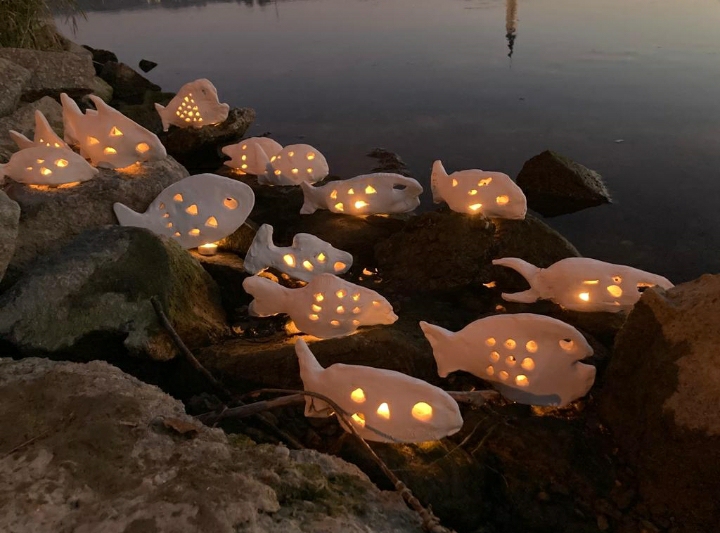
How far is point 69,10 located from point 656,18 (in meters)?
14.3

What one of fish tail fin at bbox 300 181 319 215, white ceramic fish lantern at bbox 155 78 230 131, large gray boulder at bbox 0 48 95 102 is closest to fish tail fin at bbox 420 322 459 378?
fish tail fin at bbox 300 181 319 215

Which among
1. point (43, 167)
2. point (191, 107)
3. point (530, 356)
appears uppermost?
point (43, 167)

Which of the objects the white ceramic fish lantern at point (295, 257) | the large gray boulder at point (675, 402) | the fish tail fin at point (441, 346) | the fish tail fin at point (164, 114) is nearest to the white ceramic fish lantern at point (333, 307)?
the fish tail fin at point (441, 346)

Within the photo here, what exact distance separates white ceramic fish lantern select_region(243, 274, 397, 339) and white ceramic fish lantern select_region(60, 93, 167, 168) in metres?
2.29

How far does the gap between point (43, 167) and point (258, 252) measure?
1779mm

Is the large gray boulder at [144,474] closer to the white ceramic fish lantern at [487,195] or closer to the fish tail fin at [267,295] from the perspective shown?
the fish tail fin at [267,295]

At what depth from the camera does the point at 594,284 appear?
331 centimetres

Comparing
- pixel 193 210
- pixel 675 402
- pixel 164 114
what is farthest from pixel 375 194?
pixel 164 114

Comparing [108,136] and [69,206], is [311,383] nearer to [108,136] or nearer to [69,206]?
[69,206]

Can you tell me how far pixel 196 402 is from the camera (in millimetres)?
2795

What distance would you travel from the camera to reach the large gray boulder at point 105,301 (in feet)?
9.50

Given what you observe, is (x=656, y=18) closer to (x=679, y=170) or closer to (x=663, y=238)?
(x=679, y=170)

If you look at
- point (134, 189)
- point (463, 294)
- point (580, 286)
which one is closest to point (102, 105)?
point (134, 189)

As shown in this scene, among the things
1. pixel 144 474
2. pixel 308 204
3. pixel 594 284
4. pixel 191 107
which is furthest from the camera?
pixel 191 107
